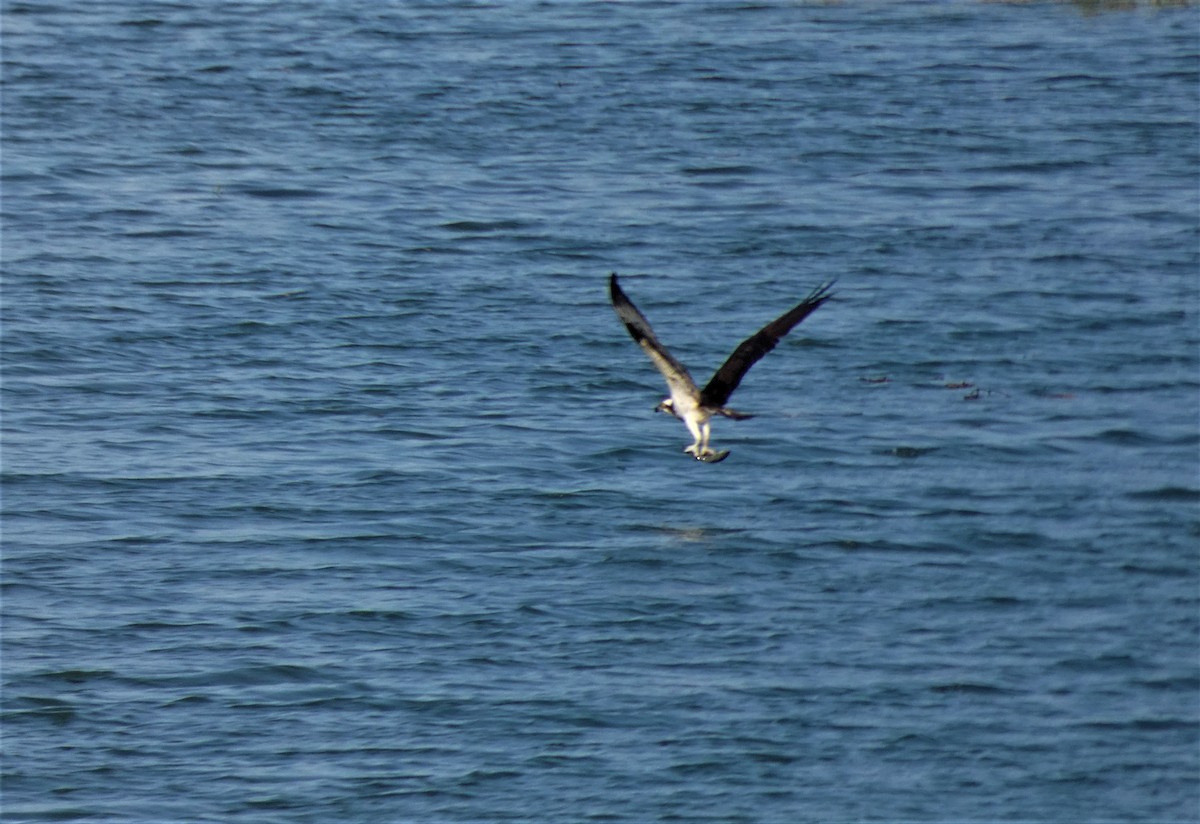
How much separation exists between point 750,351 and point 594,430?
449 centimetres

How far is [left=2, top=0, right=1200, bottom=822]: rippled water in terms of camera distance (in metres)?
9.70

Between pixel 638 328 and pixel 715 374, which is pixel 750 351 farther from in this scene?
pixel 715 374

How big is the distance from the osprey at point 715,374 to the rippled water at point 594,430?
132 centimetres

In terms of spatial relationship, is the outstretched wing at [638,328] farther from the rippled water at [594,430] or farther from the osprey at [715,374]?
the rippled water at [594,430]

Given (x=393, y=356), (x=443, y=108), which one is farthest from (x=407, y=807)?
(x=443, y=108)

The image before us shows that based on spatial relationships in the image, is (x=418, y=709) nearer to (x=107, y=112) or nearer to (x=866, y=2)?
(x=107, y=112)

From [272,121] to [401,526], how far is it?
9.99 m

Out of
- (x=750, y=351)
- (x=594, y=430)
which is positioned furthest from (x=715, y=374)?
(x=594, y=430)

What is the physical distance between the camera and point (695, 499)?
12633 mm

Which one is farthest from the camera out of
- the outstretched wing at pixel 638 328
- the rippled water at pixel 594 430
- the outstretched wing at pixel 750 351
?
the rippled water at pixel 594 430

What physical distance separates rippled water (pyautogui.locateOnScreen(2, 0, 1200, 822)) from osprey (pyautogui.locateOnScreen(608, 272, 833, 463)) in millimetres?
1321

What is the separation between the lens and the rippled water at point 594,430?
970 cm

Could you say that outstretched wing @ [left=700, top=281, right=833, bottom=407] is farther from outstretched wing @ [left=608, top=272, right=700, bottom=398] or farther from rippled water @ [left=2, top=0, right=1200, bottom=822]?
rippled water @ [left=2, top=0, right=1200, bottom=822]

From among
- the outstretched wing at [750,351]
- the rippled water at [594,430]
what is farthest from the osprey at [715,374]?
the rippled water at [594,430]
